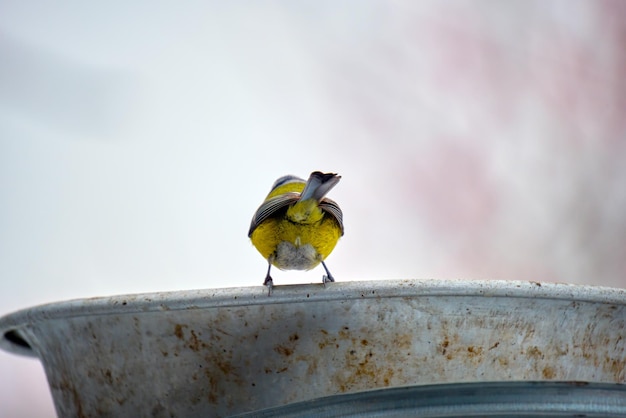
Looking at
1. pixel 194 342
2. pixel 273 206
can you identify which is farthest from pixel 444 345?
pixel 273 206

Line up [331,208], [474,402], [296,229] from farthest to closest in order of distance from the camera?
[296,229] → [331,208] → [474,402]

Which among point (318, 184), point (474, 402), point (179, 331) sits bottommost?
point (474, 402)

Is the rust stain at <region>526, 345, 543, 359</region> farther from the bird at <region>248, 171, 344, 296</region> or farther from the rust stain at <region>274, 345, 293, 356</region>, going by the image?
the bird at <region>248, 171, 344, 296</region>

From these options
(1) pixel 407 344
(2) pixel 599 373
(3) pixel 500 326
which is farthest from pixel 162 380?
(2) pixel 599 373

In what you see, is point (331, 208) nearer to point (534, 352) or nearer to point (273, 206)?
point (273, 206)

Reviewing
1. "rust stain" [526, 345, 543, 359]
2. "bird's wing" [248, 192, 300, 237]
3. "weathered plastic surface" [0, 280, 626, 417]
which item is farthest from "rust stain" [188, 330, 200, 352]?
"bird's wing" [248, 192, 300, 237]

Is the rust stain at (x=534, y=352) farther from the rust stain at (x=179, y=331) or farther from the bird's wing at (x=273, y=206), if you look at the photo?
the bird's wing at (x=273, y=206)

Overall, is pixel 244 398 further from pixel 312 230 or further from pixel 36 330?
pixel 312 230
